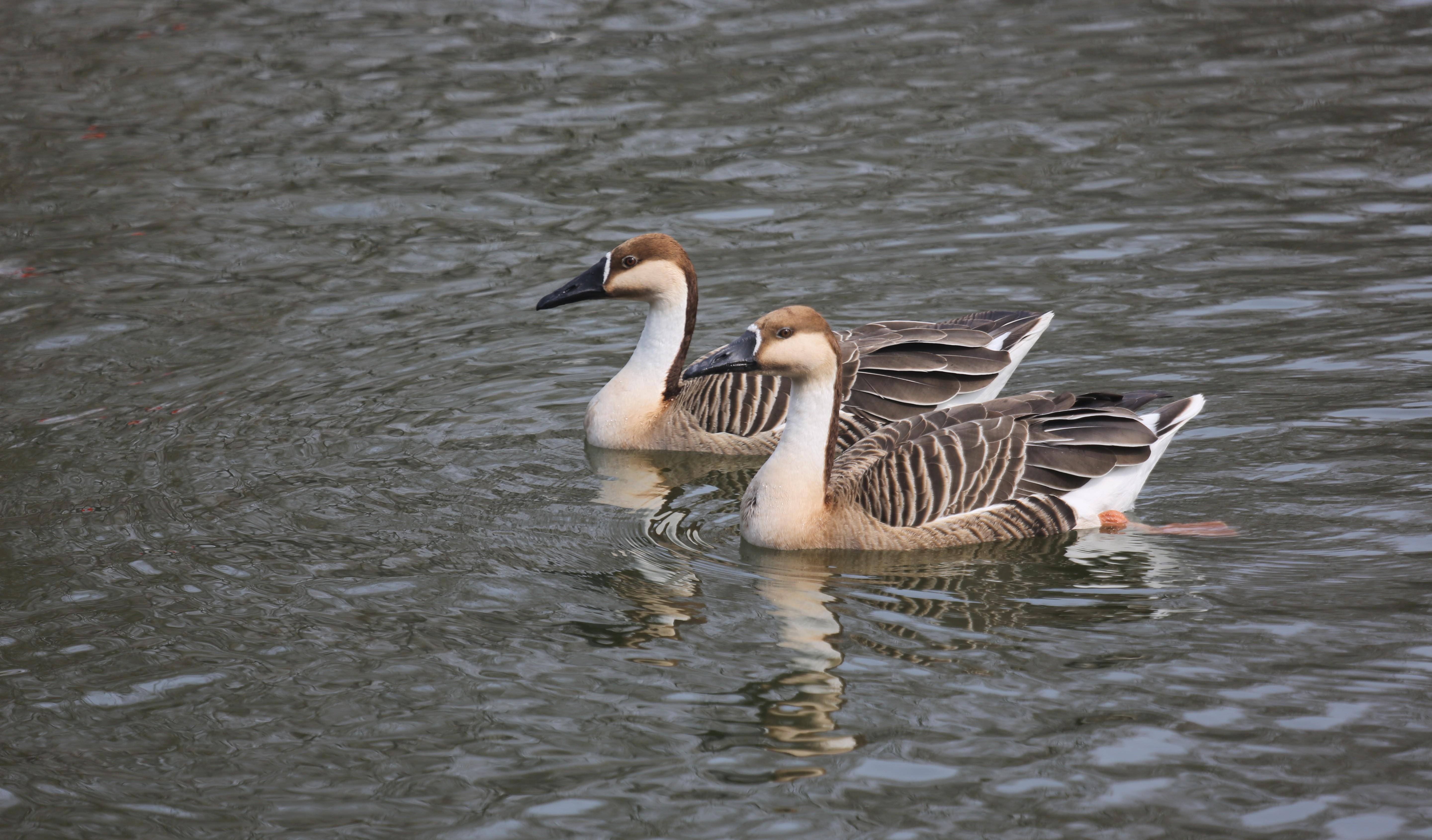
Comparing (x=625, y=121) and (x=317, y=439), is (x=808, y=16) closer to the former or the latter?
(x=625, y=121)

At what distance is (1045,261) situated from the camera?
11727mm

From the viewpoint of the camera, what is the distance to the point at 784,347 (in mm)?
7781

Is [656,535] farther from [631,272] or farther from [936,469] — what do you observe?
[631,272]

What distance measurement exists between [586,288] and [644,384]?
73 cm

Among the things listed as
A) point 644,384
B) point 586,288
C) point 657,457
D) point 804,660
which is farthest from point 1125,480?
point 586,288

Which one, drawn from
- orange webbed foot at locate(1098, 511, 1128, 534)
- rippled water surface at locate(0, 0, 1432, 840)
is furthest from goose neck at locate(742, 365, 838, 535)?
orange webbed foot at locate(1098, 511, 1128, 534)

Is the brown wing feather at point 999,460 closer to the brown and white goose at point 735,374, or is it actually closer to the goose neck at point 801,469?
the goose neck at point 801,469

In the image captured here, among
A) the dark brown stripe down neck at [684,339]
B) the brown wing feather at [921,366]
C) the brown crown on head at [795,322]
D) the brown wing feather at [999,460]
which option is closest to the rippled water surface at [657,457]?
the brown wing feather at [999,460]

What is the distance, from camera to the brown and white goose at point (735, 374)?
9.27m

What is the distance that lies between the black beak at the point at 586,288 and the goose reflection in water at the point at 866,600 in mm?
1652

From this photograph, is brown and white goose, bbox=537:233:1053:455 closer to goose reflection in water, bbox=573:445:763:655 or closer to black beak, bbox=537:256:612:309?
black beak, bbox=537:256:612:309

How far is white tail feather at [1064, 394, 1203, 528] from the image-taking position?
7965 mm

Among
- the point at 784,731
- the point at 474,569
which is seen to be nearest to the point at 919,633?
the point at 784,731

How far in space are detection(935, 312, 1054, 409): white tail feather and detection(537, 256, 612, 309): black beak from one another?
2.24 meters
